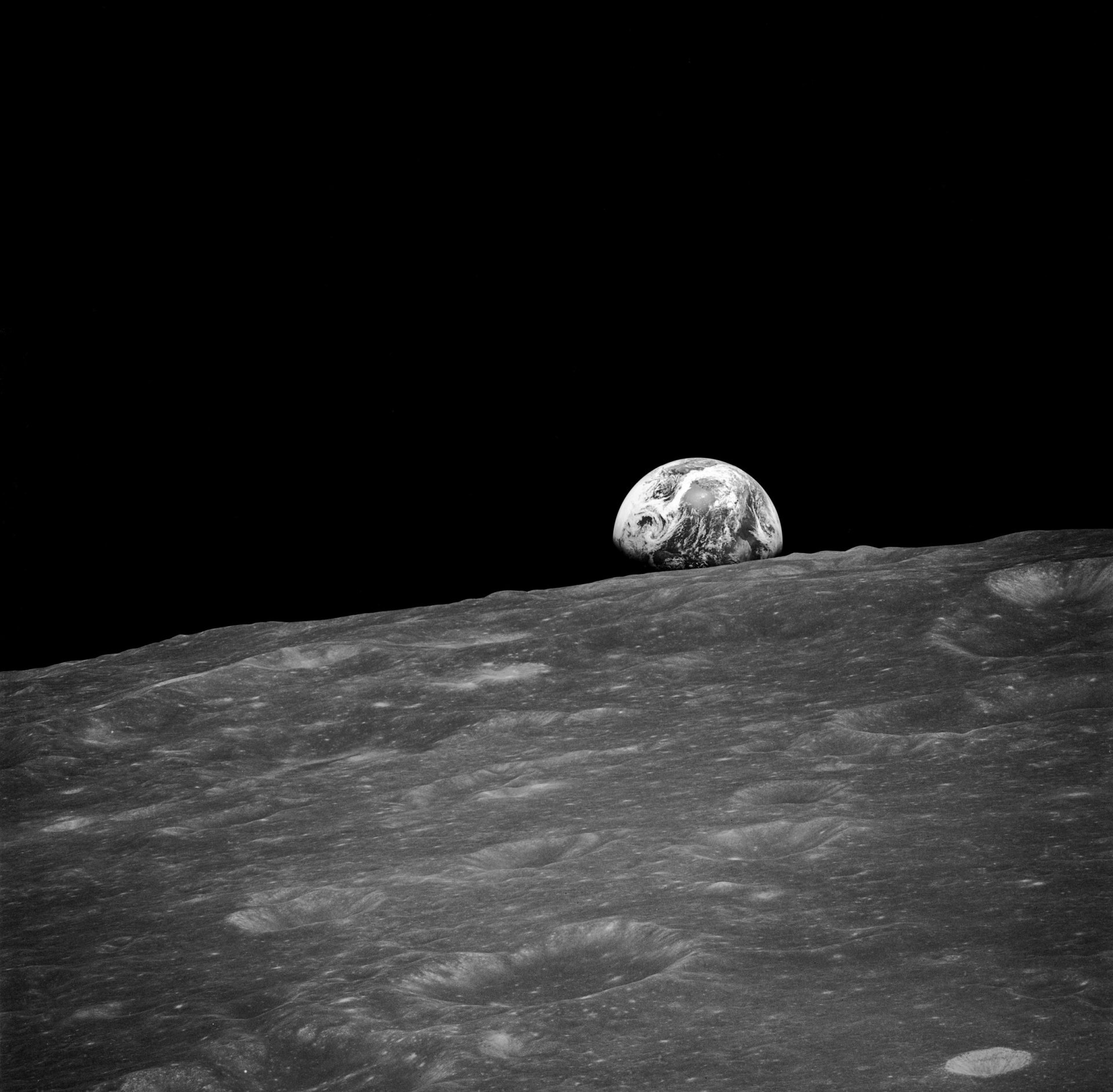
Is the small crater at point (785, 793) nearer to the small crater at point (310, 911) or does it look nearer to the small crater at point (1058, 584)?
the small crater at point (310, 911)

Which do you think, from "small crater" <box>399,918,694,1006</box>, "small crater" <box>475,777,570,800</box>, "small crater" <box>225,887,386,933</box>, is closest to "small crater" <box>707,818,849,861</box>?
"small crater" <box>399,918,694,1006</box>

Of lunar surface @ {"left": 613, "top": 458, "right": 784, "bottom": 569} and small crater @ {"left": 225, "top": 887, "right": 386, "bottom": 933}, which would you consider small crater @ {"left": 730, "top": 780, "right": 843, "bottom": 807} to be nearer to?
small crater @ {"left": 225, "top": 887, "right": 386, "bottom": 933}

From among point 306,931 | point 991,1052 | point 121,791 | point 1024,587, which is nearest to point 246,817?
point 121,791

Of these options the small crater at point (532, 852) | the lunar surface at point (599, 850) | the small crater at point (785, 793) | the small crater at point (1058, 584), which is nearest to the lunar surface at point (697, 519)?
the lunar surface at point (599, 850)

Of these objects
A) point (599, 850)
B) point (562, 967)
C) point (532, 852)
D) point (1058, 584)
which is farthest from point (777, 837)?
point (1058, 584)

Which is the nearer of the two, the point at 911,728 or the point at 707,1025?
the point at 707,1025

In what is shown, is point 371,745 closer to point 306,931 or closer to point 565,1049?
point 306,931
